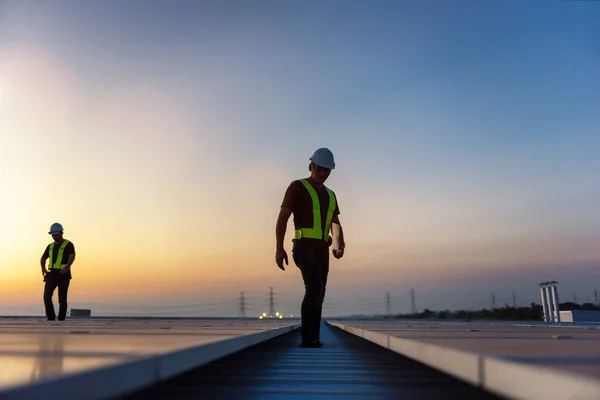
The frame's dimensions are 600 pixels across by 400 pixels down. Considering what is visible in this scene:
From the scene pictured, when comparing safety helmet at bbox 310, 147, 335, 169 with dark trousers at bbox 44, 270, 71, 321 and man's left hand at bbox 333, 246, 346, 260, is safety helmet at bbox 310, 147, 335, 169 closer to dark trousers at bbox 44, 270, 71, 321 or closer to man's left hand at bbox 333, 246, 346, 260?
man's left hand at bbox 333, 246, 346, 260

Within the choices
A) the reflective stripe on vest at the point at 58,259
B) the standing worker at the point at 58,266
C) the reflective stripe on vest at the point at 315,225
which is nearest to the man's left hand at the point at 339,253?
the reflective stripe on vest at the point at 315,225

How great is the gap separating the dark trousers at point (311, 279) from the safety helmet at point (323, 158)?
78 centimetres

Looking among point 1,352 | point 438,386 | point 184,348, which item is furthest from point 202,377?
point 438,386

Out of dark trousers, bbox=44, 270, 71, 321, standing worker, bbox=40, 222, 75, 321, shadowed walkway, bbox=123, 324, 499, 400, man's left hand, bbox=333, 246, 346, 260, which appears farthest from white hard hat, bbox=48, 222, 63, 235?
shadowed walkway, bbox=123, 324, 499, 400

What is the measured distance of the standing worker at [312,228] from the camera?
17.6ft

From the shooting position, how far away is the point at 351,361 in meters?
3.57

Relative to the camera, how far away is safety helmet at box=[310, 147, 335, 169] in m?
5.65

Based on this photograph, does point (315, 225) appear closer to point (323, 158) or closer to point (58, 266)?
point (323, 158)

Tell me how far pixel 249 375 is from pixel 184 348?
485 mm

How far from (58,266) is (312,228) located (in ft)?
26.4

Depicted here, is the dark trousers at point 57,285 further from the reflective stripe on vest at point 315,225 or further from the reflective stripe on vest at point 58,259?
the reflective stripe on vest at point 315,225

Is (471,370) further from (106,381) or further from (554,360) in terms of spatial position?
(106,381)

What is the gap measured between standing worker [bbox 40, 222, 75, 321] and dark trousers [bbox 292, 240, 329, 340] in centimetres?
782

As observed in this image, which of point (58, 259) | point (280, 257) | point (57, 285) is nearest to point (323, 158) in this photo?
point (280, 257)
